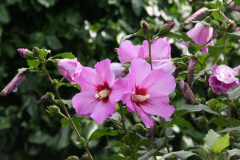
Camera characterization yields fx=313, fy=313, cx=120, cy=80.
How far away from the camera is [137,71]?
0.45 meters

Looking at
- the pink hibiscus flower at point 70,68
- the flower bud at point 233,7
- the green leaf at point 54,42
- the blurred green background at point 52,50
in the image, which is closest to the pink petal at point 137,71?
the pink hibiscus flower at point 70,68

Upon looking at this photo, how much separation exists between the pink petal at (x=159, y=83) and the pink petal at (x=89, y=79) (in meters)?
0.07

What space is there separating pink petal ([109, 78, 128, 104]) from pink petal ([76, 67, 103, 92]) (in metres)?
0.05

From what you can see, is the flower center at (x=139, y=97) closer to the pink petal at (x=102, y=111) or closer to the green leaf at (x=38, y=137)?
the pink petal at (x=102, y=111)


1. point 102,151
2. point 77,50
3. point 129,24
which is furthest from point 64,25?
point 102,151

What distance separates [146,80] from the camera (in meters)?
0.47

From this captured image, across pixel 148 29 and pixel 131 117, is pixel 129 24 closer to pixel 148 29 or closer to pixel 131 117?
pixel 131 117

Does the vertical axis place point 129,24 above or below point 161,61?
below

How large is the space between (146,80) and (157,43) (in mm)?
99

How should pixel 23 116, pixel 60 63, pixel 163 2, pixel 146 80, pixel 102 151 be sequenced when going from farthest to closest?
pixel 163 2 < pixel 23 116 < pixel 102 151 < pixel 60 63 < pixel 146 80

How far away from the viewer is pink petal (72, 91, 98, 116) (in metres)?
0.47

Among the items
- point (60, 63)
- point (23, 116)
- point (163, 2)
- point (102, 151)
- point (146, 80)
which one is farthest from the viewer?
point (163, 2)

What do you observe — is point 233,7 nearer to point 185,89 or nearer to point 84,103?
point 185,89

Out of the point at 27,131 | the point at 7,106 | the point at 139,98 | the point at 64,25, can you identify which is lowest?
the point at 27,131
